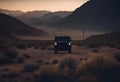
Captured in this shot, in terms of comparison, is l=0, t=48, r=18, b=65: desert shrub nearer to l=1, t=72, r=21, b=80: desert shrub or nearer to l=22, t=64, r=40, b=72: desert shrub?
l=22, t=64, r=40, b=72: desert shrub

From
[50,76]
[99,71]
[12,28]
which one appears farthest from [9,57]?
[12,28]

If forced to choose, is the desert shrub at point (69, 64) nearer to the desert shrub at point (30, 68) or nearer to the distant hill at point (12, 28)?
the desert shrub at point (30, 68)

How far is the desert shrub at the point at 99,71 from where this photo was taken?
19.7 m

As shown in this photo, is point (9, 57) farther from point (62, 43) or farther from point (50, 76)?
point (50, 76)

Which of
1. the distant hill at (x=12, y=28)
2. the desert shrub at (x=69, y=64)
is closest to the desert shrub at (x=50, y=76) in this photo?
the desert shrub at (x=69, y=64)

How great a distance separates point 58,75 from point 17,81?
93.8 inches

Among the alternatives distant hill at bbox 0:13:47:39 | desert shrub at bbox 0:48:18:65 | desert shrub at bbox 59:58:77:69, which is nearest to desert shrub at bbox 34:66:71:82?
desert shrub at bbox 59:58:77:69

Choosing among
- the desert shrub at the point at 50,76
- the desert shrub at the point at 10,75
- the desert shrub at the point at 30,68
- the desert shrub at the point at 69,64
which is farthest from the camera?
the desert shrub at the point at 30,68

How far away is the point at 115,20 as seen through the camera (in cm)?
18862

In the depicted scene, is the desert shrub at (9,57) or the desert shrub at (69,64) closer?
the desert shrub at (69,64)

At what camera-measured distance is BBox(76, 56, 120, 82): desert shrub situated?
776 inches

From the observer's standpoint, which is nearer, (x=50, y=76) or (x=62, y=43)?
(x=50, y=76)

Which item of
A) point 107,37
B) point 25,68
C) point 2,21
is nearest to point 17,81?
point 25,68

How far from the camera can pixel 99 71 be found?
20.7 metres
